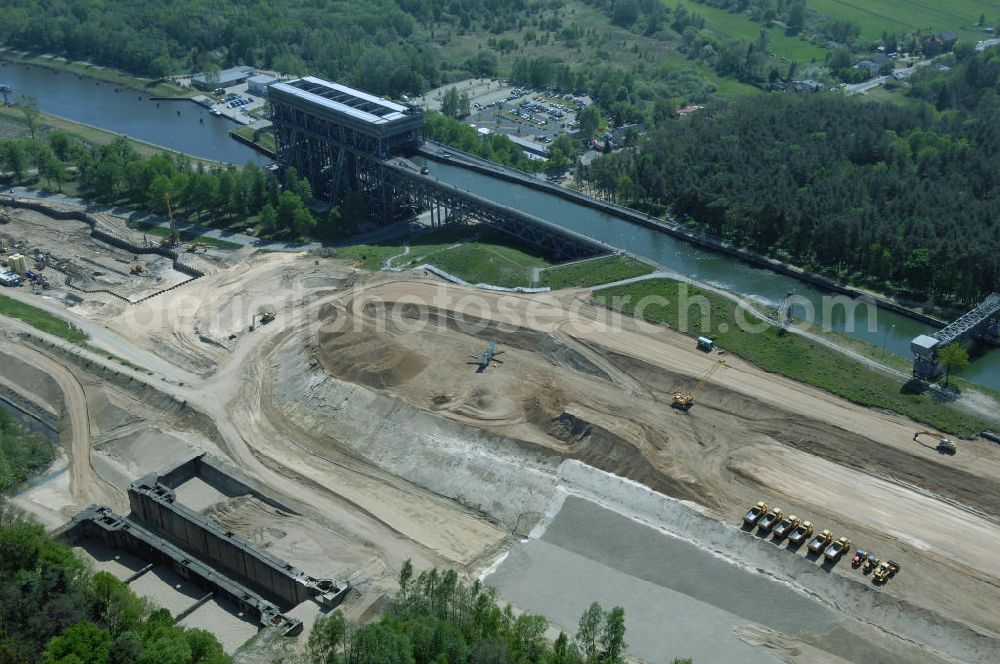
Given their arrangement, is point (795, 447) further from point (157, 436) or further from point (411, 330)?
point (157, 436)

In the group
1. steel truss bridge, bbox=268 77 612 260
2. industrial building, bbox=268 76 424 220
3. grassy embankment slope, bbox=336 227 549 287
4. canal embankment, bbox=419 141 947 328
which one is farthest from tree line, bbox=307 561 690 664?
industrial building, bbox=268 76 424 220

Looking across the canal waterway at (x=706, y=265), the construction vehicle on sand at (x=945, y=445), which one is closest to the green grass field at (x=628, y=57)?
the canal waterway at (x=706, y=265)

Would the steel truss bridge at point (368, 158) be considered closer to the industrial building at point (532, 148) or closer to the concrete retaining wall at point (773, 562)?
the industrial building at point (532, 148)

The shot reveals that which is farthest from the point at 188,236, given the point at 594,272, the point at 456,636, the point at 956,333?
the point at 956,333

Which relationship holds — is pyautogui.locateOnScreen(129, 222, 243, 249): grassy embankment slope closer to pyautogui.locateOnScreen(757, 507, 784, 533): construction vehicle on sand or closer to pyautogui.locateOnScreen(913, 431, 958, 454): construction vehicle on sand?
pyautogui.locateOnScreen(757, 507, 784, 533): construction vehicle on sand

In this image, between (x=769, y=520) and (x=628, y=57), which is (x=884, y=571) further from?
(x=628, y=57)

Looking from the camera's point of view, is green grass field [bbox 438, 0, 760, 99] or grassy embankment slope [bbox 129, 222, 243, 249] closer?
grassy embankment slope [bbox 129, 222, 243, 249]
